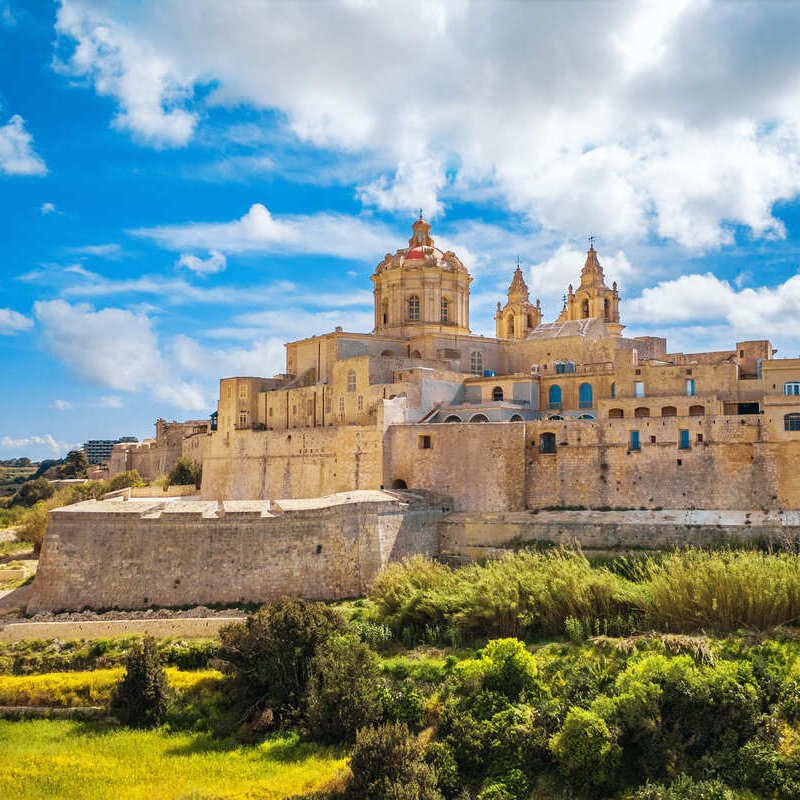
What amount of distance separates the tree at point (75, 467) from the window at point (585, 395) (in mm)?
40855

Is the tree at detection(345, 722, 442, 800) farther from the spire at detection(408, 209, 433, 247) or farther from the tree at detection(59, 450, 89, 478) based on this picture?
the tree at detection(59, 450, 89, 478)

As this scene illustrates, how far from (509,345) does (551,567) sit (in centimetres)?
2024

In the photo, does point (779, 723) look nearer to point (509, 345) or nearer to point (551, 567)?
point (551, 567)

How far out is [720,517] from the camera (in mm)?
25516

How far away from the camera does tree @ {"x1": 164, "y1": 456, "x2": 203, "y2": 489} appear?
44000 mm

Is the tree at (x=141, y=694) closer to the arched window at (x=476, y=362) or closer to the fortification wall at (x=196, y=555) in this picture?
the fortification wall at (x=196, y=555)

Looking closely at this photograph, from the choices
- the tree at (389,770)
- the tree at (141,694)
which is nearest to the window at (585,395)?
the tree at (141,694)

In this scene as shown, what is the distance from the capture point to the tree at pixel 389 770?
559 inches

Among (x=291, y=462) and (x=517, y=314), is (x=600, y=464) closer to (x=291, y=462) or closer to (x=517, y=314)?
(x=291, y=462)

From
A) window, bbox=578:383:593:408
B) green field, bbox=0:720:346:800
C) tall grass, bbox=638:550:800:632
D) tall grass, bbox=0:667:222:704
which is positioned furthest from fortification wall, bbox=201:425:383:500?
green field, bbox=0:720:346:800

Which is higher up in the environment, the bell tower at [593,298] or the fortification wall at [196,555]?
the bell tower at [593,298]

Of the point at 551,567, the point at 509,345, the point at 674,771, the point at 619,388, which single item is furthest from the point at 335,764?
the point at 509,345

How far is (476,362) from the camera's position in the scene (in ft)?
130

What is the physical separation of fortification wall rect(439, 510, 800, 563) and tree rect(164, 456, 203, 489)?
19.7 m
